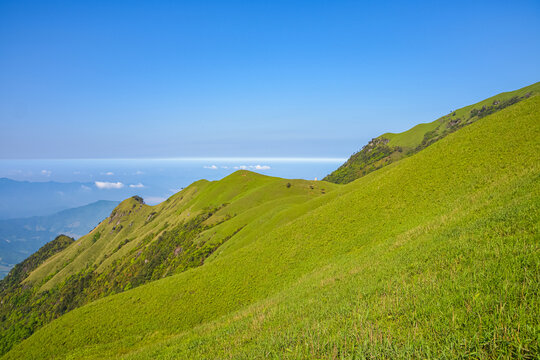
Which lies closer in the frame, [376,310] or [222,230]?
[376,310]

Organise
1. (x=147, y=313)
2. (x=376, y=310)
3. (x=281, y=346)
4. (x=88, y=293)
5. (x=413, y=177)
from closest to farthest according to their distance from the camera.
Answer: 1. (x=281, y=346)
2. (x=376, y=310)
3. (x=147, y=313)
4. (x=413, y=177)
5. (x=88, y=293)

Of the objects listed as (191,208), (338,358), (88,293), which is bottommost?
(88,293)

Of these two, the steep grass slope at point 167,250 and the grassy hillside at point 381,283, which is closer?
the grassy hillside at point 381,283

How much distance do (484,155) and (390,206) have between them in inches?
540

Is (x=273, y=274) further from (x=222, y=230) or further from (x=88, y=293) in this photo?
(x=88, y=293)

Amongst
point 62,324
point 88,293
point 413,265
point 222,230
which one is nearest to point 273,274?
point 413,265

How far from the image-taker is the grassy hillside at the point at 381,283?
625 centimetres

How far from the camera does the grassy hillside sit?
20.5ft

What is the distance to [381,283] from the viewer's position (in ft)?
40.9

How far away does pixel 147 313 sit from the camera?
30.9 m

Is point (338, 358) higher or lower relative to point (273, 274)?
higher

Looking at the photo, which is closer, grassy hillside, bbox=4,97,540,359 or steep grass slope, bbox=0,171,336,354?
grassy hillside, bbox=4,97,540,359

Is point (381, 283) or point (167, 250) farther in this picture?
point (167, 250)

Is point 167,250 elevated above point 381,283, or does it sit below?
above
